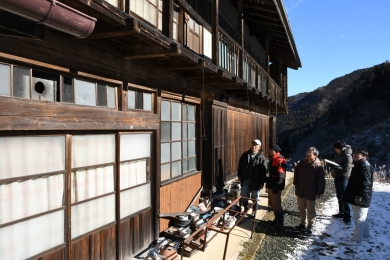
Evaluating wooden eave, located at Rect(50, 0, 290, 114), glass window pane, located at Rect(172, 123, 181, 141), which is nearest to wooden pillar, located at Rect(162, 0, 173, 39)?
wooden eave, located at Rect(50, 0, 290, 114)

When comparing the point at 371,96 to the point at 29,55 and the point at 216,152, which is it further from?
the point at 29,55

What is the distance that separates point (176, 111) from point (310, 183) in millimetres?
3373

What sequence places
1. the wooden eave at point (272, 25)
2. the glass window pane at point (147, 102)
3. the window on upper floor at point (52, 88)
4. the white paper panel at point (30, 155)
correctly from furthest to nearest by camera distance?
the wooden eave at point (272, 25) < the glass window pane at point (147, 102) < the window on upper floor at point (52, 88) < the white paper panel at point (30, 155)

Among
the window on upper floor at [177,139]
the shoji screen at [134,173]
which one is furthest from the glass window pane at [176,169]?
the shoji screen at [134,173]

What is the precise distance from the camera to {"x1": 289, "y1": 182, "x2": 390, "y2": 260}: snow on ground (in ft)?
17.3

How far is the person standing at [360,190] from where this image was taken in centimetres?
555

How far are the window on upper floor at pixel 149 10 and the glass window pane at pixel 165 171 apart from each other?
8.95ft

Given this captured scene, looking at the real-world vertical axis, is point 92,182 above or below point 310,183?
above

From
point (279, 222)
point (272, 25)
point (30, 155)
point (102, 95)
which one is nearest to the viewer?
point (30, 155)

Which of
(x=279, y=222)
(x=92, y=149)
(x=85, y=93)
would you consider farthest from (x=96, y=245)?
(x=279, y=222)

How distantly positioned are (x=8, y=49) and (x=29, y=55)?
224 millimetres

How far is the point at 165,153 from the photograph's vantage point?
5.82 meters

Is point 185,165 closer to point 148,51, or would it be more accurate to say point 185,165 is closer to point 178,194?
point 178,194

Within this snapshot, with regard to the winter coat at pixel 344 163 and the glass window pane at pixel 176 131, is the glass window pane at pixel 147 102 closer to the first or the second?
the glass window pane at pixel 176 131
